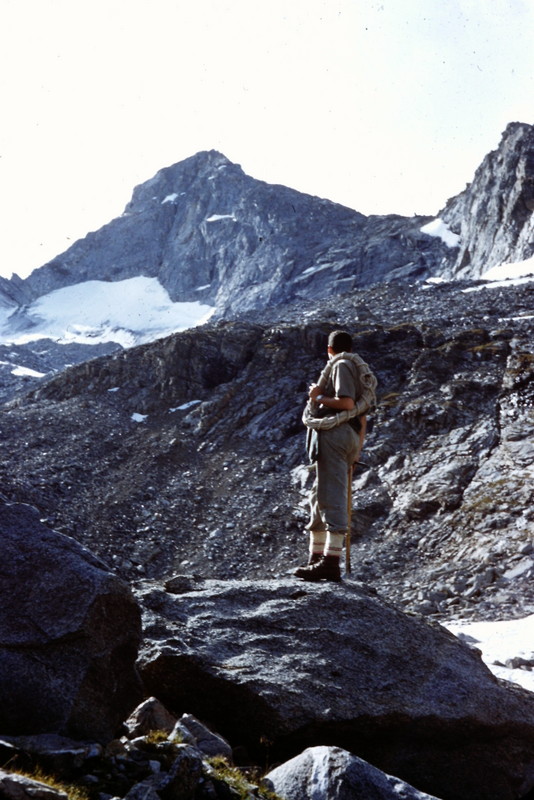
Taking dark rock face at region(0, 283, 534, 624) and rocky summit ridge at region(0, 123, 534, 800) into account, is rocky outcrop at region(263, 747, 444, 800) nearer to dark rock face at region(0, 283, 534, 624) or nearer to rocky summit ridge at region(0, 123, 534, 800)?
rocky summit ridge at region(0, 123, 534, 800)

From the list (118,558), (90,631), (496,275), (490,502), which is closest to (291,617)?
(90,631)

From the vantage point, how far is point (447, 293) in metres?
73.2

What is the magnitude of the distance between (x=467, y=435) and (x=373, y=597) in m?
28.6

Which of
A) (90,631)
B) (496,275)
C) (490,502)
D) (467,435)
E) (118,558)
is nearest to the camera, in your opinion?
(90,631)

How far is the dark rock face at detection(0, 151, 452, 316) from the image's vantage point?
398 ft

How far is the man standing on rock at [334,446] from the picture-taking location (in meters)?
8.41

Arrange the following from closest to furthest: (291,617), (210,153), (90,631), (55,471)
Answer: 1. (90,631)
2. (291,617)
3. (55,471)
4. (210,153)

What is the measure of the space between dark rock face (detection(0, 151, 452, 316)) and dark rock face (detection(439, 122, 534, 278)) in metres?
7.84

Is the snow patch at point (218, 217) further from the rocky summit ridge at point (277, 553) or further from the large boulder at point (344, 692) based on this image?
the large boulder at point (344, 692)

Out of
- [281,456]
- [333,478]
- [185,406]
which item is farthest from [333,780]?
[185,406]

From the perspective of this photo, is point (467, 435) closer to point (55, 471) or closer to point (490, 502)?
point (490, 502)

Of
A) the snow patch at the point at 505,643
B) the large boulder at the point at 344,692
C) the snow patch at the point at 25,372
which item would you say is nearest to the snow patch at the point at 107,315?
the snow patch at the point at 25,372

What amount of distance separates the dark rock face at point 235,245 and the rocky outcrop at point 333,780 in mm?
109342

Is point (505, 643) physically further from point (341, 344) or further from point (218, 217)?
point (218, 217)
